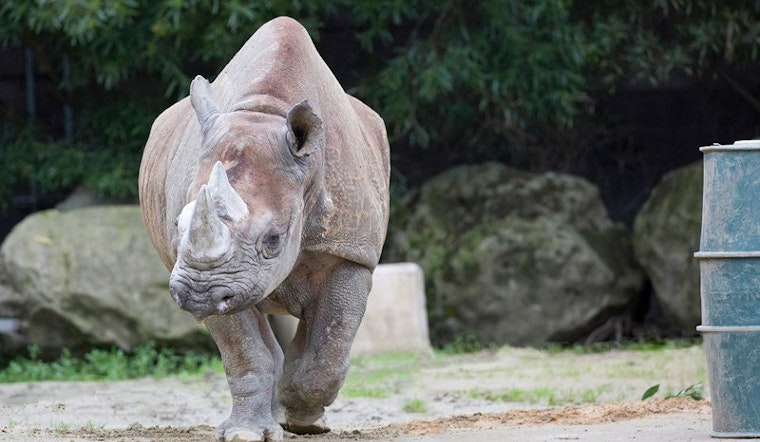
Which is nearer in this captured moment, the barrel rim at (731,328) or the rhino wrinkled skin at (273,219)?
the rhino wrinkled skin at (273,219)

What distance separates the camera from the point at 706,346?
5.31m

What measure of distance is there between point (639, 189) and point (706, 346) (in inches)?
285

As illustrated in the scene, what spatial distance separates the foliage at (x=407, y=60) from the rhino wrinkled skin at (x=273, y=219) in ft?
14.5

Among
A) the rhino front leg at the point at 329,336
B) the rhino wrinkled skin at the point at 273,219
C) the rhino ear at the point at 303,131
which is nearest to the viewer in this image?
the rhino wrinkled skin at the point at 273,219

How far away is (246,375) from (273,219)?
2.82 feet

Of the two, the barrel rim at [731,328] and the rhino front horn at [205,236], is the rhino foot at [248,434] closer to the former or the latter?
the rhino front horn at [205,236]

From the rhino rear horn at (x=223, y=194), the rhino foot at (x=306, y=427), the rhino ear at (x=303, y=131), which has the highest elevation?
the rhino ear at (x=303, y=131)

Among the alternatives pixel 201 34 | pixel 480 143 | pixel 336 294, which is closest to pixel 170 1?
pixel 201 34

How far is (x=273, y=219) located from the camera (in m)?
4.64

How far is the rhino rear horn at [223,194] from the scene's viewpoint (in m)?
4.38

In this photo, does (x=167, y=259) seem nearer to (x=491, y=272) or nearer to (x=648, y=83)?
(x=491, y=272)

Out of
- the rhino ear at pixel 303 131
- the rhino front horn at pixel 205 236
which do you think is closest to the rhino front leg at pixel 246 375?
the rhino ear at pixel 303 131

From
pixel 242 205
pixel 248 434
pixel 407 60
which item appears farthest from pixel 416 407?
pixel 407 60

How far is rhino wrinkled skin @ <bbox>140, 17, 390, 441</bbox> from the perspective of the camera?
4441mm
